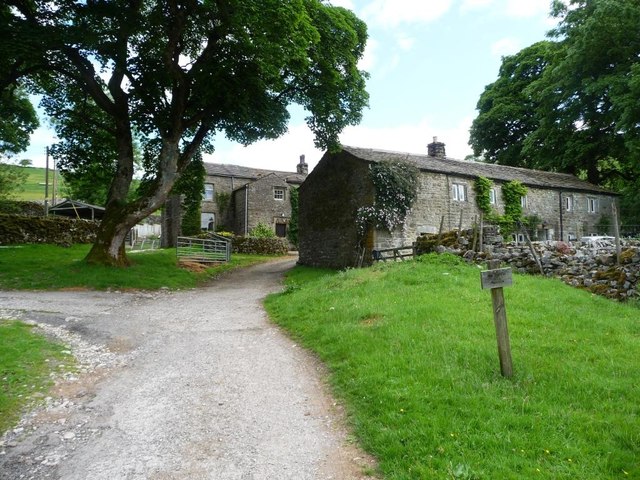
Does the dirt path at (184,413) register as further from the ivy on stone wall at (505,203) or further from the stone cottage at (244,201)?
the stone cottage at (244,201)

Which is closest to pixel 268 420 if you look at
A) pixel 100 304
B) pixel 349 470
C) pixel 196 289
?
pixel 349 470

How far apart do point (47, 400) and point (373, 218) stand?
18377 mm

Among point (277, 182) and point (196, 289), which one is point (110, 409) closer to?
point (196, 289)

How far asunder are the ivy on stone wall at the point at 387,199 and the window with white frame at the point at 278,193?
2022cm

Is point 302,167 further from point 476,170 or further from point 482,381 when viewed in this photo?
point 482,381

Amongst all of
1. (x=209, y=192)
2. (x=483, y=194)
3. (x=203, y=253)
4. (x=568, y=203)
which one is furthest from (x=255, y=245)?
(x=568, y=203)

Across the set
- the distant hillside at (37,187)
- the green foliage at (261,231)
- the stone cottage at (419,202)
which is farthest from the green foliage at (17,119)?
the distant hillside at (37,187)

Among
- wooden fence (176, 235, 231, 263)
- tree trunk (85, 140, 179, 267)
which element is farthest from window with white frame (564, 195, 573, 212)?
tree trunk (85, 140, 179, 267)

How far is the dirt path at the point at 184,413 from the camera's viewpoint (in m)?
4.46

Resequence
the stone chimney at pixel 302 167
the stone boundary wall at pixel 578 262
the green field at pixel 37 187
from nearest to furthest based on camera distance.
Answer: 1. the stone boundary wall at pixel 578 262
2. the stone chimney at pixel 302 167
3. the green field at pixel 37 187

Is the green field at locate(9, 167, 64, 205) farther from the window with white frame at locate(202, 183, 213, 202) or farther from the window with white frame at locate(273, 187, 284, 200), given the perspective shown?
the window with white frame at locate(273, 187, 284, 200)

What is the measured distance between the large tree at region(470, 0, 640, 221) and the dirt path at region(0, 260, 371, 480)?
27461 millimetres

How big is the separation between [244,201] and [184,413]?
36651 millimetres

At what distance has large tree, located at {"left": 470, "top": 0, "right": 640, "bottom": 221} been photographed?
90.4 feet
